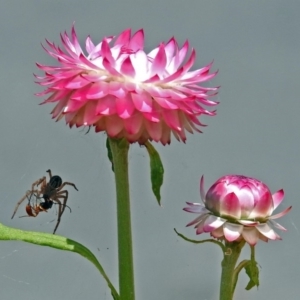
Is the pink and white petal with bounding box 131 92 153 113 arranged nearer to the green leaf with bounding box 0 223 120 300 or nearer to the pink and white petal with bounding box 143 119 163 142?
the pink and white petal with bounding box 143 119 163 142

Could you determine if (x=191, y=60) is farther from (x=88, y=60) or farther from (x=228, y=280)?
(x=228, y=280)

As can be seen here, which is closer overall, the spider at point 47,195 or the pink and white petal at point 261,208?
the pink and white petal at point 261,208

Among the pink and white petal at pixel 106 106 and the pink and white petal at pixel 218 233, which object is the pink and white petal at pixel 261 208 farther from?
the pink and white petal at pixel 106 106

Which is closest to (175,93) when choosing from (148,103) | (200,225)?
(148,103)

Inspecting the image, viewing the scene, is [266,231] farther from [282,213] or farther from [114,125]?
[114,125]

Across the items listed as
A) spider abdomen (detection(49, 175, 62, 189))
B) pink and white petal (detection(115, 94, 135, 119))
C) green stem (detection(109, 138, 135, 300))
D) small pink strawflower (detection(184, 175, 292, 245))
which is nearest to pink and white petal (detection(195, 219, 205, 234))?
small pink strawflower (detection(184, 175, 292, 245))

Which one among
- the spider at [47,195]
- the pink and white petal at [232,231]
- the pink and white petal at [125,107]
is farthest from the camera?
the spider at [47,195]

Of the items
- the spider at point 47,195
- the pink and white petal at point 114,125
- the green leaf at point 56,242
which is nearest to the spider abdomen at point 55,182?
the spider at point 47,195

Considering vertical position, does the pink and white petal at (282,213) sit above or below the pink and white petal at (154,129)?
below
